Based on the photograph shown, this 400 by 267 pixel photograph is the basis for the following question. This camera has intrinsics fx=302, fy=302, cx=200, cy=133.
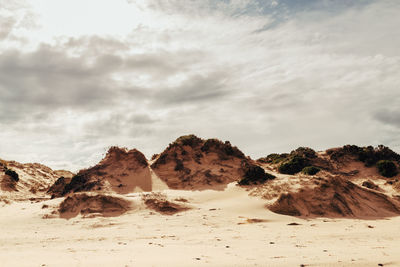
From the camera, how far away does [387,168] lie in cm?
2492

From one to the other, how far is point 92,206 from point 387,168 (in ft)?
75.5

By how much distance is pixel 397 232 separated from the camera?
35.8 ft

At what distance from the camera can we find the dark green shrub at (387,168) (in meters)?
24.7

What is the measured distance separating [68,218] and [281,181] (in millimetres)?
12061

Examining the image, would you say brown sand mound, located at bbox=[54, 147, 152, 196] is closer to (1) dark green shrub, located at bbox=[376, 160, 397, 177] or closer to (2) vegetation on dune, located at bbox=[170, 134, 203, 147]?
(2) vegetation on dune, located at bbox=[170, 134, 203, 147]

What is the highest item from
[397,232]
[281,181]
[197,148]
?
[197,148]

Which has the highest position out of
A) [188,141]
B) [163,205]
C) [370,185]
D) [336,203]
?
[188,141]

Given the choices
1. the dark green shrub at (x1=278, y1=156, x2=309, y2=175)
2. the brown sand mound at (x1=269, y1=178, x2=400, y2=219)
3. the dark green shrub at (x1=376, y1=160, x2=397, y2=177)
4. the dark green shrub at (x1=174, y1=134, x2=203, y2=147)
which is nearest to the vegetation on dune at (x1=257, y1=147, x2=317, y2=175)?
the dark green shrub at (x1=278, y1=156, x2=309, y2=175)

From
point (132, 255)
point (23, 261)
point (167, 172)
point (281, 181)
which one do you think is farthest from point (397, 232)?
point (167, 172)

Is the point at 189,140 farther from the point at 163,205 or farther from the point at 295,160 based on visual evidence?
the point at 163,205

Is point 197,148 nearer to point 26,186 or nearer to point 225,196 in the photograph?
point 225,196

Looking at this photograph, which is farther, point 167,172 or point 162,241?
point 167,172

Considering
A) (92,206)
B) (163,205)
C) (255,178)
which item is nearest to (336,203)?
(255,178)

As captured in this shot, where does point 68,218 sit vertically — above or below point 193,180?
below
